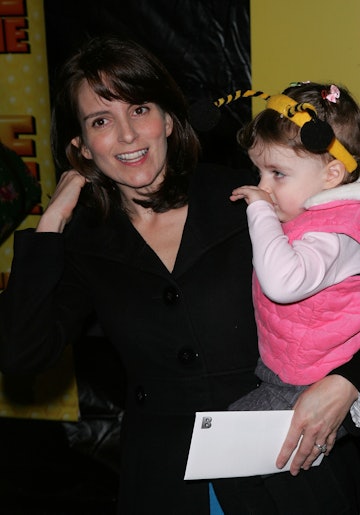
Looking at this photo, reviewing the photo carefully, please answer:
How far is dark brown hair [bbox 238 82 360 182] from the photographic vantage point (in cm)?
159

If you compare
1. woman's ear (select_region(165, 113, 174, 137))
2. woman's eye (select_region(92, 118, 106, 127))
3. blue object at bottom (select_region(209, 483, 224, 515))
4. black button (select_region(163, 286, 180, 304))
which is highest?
woman's eye (select_region(92, 118, 106, 127))

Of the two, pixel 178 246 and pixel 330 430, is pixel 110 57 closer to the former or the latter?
pixel 178 246

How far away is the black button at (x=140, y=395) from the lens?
73.0 inches

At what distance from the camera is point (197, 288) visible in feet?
5.93

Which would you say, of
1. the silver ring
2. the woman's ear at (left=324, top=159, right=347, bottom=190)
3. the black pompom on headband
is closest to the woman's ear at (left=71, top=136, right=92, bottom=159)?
the black pompom on headband

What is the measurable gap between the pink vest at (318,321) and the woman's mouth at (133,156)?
0.42 meters

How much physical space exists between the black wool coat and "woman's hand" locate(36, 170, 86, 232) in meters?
0.05

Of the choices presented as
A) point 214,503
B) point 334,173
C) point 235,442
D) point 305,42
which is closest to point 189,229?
point 334,173

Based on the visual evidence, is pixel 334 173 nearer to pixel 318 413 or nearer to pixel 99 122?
pixel 318 413

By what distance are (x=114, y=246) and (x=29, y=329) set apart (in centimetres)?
29

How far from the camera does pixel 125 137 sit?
1.84 m

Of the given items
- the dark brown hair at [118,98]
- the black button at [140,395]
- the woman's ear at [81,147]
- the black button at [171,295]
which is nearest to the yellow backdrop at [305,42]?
the dark brown hair at [118,98]

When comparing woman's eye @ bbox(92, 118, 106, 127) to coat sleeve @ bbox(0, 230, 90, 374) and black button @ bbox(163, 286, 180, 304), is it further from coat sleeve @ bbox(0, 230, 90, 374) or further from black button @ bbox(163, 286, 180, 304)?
black button @ bbox(163, 286, 180, 304)

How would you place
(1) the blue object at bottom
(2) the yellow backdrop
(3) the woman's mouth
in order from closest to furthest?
(1) the blue object at bottom < (3) the woman's mouth < (2) the yellow backdrop
